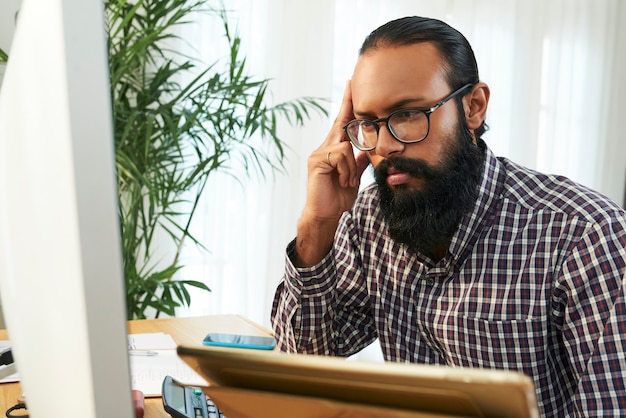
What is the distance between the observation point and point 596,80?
4703 millimetres

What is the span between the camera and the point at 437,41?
4.38 feet

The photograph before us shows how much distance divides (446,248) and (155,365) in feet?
2.04

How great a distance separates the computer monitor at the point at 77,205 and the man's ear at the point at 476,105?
1101 millimetres

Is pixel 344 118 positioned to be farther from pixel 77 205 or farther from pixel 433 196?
pixel 77 205

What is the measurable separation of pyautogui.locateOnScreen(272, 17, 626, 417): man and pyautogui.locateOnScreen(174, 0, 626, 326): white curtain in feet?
6.17

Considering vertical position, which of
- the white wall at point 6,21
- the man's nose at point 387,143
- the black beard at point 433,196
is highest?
the white wall at point 6,21

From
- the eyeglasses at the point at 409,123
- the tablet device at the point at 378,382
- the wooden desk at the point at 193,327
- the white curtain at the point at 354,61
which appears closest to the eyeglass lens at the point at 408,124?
the eyeglasses at the point at 409,123

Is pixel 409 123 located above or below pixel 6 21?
below

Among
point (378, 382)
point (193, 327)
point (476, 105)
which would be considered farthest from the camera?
point (193, 327)

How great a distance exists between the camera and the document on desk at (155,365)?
1.27 m

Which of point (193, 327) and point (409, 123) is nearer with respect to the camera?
point (409, 123)

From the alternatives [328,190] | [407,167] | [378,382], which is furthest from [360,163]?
[378,382]

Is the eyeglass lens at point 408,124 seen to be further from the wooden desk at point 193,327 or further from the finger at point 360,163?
the wooden desk at point 193,327

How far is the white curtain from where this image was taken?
3391mm
